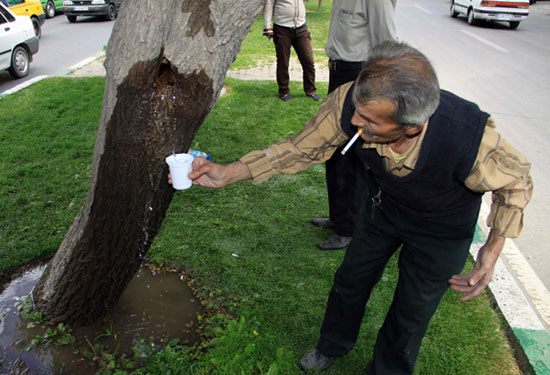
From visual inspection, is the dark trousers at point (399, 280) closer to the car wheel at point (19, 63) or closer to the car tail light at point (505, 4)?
the car wheel at point (19, 63)

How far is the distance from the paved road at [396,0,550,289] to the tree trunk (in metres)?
3.15

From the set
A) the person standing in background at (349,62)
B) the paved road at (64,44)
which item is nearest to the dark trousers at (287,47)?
the person standing in background at (349,62)

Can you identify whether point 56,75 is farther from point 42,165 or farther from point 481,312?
point 481,312

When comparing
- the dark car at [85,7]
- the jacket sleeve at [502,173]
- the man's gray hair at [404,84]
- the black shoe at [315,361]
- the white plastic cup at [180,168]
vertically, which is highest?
the man's gray hair at [404,84]

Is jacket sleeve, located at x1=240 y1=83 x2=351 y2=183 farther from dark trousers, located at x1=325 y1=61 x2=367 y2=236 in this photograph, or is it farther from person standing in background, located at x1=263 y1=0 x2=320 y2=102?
person standing in background, located at x1=263 y1=0 x2=320 y2=102

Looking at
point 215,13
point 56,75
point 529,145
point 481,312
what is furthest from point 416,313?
point 56,75

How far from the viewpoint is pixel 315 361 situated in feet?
9.18

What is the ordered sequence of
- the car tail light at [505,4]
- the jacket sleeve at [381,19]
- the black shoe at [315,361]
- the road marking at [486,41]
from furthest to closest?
the car tail light at [505,4] < the road marking at [486,41] < the jacket sleeve at [381,19] < the black shoe at [315,361]

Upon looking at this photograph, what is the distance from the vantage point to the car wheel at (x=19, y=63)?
9.38 meters

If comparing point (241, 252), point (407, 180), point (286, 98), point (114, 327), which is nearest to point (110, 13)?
point (286, 98)

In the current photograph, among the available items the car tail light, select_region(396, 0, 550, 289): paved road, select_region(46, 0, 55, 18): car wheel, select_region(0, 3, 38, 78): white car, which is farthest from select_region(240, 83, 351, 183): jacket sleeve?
select_region(46, 0, 55, 18): car wheel

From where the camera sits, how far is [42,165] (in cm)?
523

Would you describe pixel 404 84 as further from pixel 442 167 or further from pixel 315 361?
pixel 315 361

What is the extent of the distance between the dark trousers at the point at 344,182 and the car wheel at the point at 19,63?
8.14m
